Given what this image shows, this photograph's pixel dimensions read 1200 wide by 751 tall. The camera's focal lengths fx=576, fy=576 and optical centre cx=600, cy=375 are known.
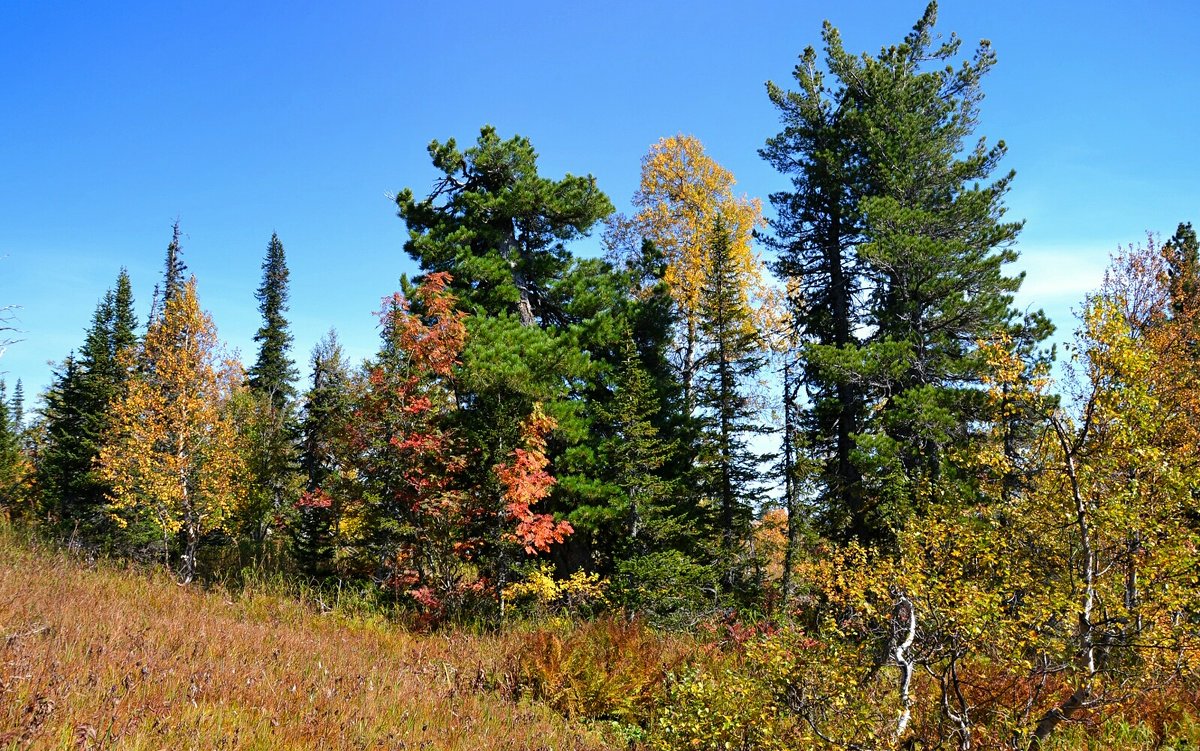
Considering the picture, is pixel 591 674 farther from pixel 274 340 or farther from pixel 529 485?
pixel 274 340

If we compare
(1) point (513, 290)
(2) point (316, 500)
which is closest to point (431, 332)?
(1) point (513, 290)

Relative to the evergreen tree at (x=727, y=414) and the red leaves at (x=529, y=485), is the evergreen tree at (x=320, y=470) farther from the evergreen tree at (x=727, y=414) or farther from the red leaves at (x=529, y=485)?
the evergreen tree at (x=727, y=414)

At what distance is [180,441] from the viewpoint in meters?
18.9

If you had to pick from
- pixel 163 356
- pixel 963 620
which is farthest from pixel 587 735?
pixel 163 356

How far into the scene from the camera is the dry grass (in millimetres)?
3814

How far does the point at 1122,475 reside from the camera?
5.74m

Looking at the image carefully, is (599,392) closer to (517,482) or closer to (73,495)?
(517,482)

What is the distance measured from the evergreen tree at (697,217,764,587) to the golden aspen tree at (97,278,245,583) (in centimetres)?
1596

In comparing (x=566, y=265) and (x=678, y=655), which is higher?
(x=566, y=265)

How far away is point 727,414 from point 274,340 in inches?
1378

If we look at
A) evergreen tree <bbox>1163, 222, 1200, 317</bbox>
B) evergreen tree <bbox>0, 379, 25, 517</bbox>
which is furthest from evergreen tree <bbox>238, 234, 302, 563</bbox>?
evergreen tree <bbox>1163, 222, 1200, 317</bbox>

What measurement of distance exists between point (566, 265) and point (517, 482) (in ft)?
23.7

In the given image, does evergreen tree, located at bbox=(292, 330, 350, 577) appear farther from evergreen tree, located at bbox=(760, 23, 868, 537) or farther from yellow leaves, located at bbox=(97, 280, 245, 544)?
evergreen tree, located at bbox=(760, 23, 868, 537)

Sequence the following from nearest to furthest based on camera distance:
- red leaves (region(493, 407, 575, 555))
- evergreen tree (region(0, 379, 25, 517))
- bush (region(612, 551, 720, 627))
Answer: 1. red leaves (region(493, 407, 575, 555))
2. bush (region(612, 551, 720, 627))
3. evergreen tree (region(0, 379, 25, 517))
